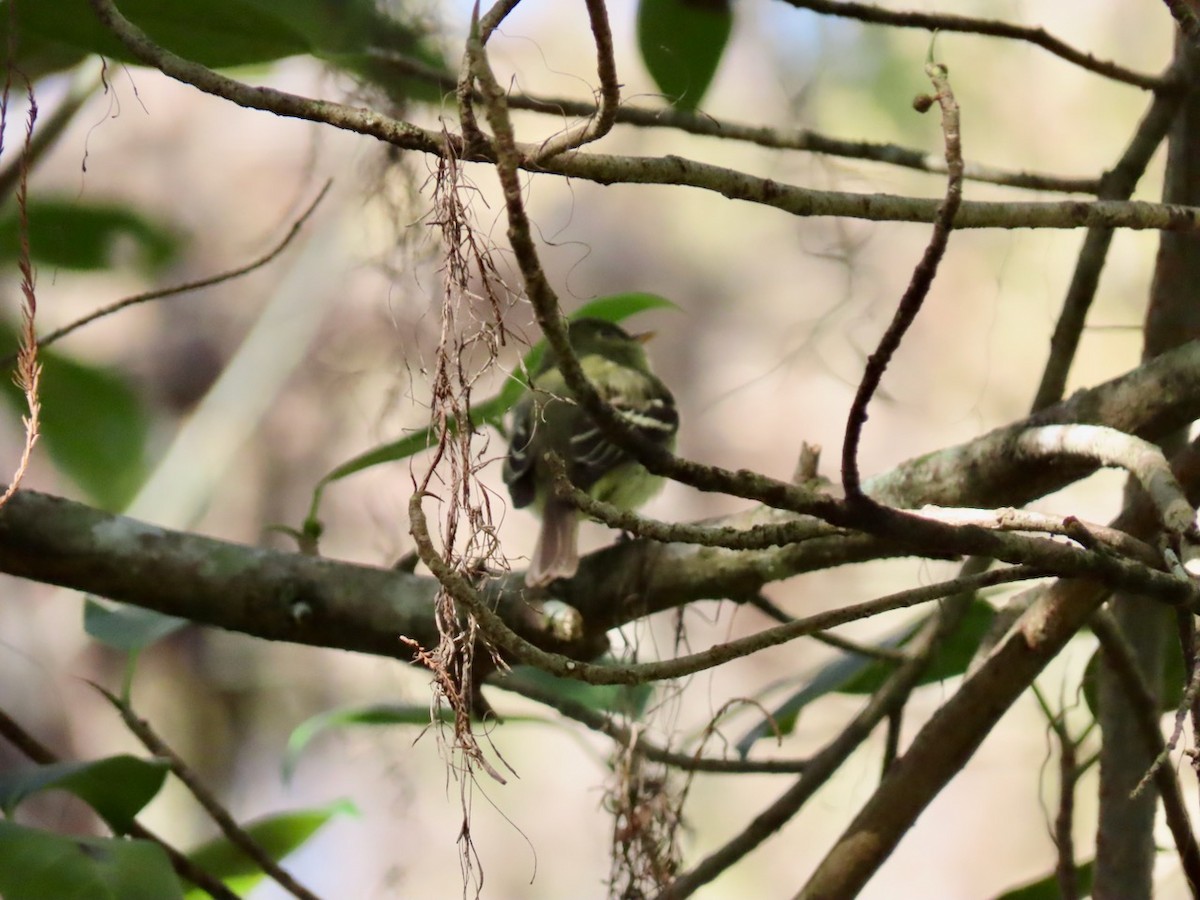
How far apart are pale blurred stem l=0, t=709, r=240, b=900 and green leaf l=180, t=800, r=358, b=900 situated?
0.64 ft

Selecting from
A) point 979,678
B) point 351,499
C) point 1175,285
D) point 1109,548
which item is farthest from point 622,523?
point 351,499

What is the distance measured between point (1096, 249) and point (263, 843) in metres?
1.42

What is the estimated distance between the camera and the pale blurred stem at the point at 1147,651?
158cm

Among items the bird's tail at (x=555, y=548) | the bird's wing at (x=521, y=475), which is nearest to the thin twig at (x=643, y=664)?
the bird's tail at (x=555, y=548)

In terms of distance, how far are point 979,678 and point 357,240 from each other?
2.61m

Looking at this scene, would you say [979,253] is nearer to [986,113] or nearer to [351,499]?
[986,113]

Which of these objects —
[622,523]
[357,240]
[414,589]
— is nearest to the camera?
[622,523]

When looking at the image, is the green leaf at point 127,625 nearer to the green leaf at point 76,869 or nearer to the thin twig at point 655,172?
the green leaf at point 76,869

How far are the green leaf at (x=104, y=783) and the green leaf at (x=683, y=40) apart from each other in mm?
1104

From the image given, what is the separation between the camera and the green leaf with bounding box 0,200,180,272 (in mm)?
1950

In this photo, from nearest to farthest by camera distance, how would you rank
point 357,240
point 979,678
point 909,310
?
point 909,310, point 979,678, point 357,240

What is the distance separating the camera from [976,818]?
462 cm

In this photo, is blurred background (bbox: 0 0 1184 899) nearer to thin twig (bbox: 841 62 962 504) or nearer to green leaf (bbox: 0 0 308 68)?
green leaf (bbox: 0 0 308 68)

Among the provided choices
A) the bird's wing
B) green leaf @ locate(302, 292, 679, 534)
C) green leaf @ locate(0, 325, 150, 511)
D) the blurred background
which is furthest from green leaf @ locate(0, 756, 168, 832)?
the blurred background
